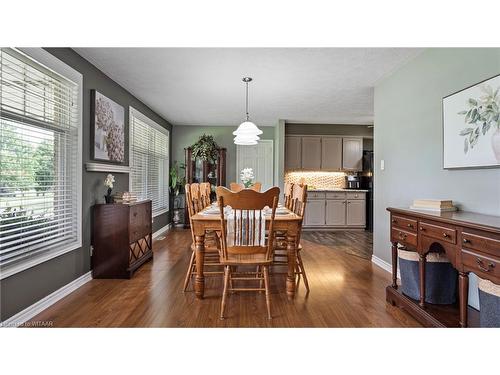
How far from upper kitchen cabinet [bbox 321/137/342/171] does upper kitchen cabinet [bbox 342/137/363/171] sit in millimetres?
122

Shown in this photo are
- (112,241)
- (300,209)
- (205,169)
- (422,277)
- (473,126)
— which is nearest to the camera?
(422,277)

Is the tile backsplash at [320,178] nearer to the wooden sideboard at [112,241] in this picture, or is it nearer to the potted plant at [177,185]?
the potted plant at [177,185]

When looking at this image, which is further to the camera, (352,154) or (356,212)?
(352,154)

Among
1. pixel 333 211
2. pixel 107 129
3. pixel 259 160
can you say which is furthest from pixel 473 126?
pixel 259 160

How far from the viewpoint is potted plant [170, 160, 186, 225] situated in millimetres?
6480

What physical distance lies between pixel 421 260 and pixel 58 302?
3.10 meters

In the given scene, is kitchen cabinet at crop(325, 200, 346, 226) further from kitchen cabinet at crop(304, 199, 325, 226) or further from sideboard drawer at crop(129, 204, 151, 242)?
sideboard drawer at crop(129, 204, 151, 242)

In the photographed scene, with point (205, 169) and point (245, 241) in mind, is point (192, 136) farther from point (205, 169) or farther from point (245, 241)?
point (245, 241)

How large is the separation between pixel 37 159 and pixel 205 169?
13.5 ft

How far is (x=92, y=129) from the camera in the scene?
3.19 metres

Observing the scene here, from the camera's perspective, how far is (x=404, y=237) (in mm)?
2326

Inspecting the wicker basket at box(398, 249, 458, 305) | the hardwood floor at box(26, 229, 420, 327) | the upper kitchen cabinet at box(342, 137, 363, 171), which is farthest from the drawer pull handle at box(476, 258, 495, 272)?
the upper kitchen cabinet at box(342, 137, 363, 171)
